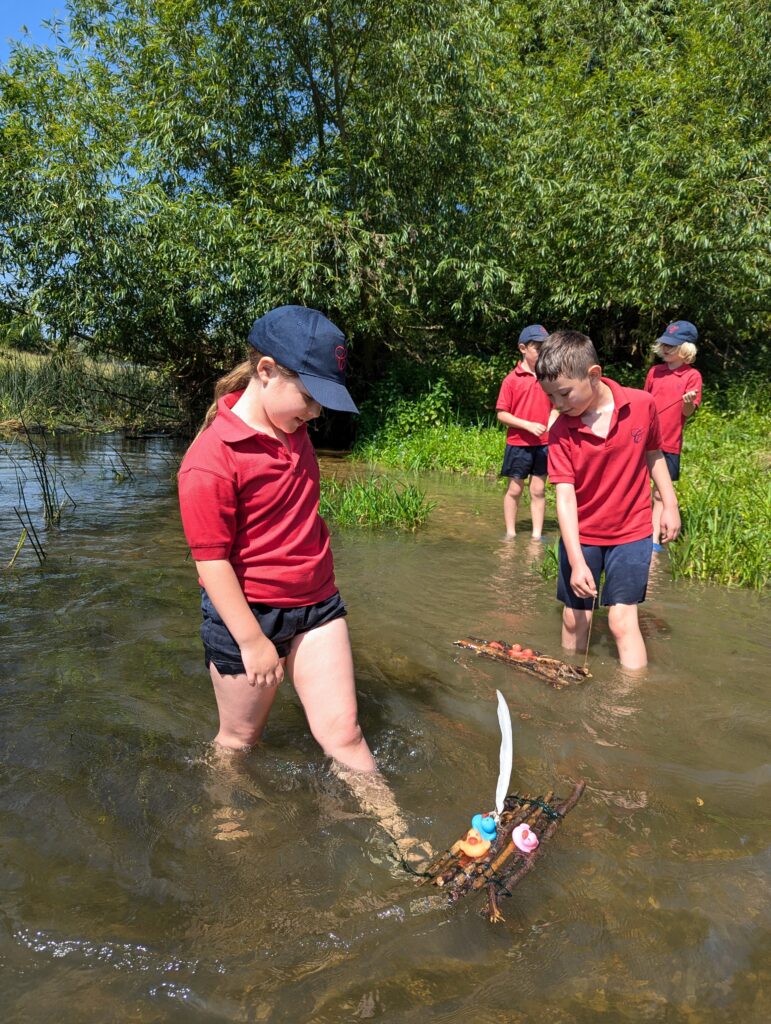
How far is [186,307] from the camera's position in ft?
47.9

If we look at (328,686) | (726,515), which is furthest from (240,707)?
(726,515)

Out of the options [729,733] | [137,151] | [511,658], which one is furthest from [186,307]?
[729,733]

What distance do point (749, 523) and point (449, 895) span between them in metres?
5.26

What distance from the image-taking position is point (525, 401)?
718cm

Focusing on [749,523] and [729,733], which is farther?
[749,523]

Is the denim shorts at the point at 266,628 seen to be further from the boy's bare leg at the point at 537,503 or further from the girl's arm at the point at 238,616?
the boy's bare leg at the point at 537,503

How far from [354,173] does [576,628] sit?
38.2ft

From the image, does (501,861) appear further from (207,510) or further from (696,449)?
(696,449)

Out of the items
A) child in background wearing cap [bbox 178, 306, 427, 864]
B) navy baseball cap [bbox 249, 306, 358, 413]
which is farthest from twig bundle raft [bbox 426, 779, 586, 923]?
navy baseball cap [bbox 249, 306, 358, 413]

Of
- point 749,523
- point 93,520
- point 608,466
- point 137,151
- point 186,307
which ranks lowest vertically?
point 93,520

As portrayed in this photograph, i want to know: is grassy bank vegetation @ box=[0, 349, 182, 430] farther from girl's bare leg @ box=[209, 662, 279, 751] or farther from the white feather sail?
the white feather sail

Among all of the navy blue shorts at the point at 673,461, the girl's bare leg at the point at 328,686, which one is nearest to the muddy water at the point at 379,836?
the girl's bare leg at the point at 328,686

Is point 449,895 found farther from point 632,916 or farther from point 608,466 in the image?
point 608,466

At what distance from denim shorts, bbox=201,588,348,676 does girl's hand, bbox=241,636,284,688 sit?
0.10m
